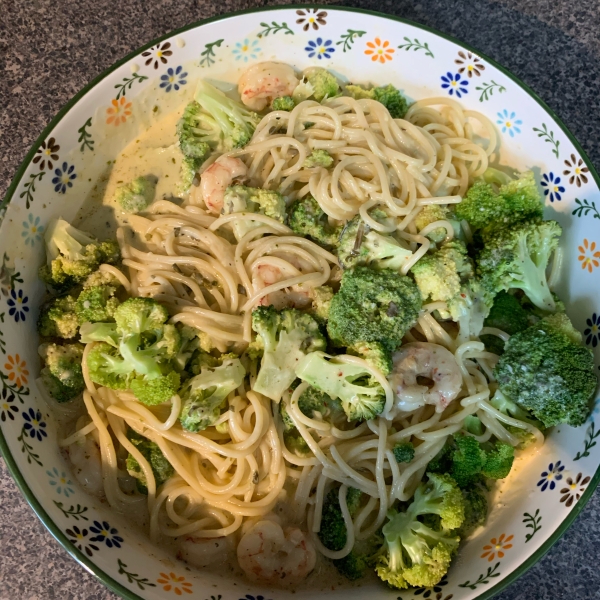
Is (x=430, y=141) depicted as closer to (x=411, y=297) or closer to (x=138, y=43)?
(x=411, y=297)

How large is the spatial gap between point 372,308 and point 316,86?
137 cm

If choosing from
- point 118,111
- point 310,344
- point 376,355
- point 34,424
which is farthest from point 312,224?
point 34,424

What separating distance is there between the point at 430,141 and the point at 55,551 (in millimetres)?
3087

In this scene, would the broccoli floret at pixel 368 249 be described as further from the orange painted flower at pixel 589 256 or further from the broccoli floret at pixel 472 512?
the broccoli floret at pixel 472 512

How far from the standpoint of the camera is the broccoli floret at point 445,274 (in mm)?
2521

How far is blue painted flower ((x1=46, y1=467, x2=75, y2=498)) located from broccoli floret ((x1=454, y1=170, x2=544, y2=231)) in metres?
2.47

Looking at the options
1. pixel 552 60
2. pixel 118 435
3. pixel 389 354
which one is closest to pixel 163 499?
pixel 118 435

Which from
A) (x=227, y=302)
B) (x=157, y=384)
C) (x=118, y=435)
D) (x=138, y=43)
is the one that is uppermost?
(x=138, y=43)

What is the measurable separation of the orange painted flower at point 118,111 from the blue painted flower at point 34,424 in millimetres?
1587

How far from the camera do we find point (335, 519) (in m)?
2.55

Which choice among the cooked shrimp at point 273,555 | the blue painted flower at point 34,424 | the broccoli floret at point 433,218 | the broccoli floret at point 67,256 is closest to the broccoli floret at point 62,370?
the blue painted flower at point 34,424

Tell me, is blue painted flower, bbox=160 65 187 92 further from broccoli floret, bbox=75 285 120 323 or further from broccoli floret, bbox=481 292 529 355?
broccoli floret, bbox=481 292 529 355

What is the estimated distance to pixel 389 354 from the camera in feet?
8.21

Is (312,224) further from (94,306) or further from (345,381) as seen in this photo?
(94,306)
